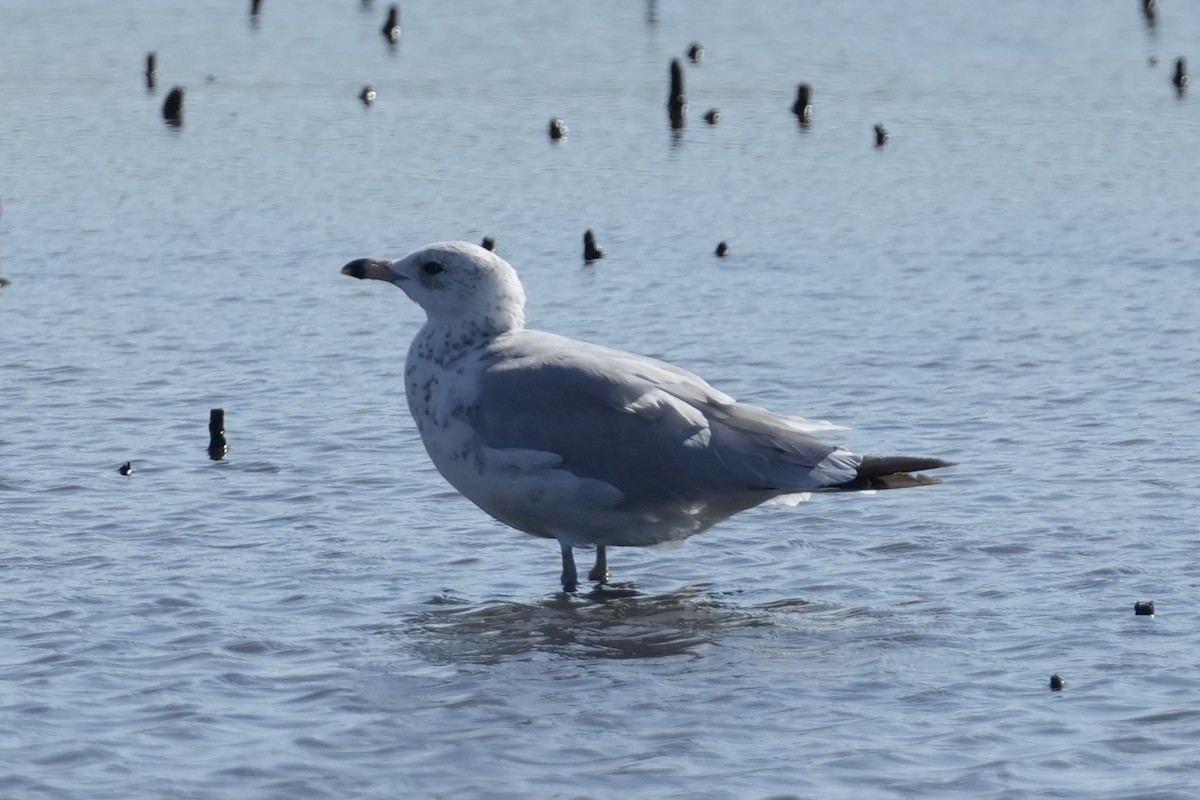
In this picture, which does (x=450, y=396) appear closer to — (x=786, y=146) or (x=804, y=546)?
(x=804, y=546)

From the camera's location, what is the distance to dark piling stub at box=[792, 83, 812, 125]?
3062cm

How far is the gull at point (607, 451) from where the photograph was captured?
32.1 ft

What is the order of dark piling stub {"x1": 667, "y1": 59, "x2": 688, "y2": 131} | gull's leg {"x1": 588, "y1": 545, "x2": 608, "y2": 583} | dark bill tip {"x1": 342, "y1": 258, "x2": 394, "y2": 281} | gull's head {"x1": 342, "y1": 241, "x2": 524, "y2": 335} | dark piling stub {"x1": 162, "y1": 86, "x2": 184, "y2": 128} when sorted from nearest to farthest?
gull's leg {"x1": 588, "y1": 545, "x2": 608, "y2": 583}, gull's head {"x1": 342, "y1": 241, "x2": 524, "y2": 335}, dark bill tip {"x1": 342, "y1": 258, "x2": 394, "y2": 281}, dark piling stub {"x1": 162, "y1": 86, "x2": 184, "y2": 128}, dark piling stub {"x1": 667, "y1": 59, "x2": 688, "y2": 131}

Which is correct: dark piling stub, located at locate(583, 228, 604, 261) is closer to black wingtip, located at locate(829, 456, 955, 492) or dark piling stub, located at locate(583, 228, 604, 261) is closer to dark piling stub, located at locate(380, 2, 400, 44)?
black wingtip, located at locate(829, 456, 955, 492)

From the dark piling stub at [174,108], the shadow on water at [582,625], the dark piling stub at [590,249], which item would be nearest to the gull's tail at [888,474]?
the shadow on water at [582,625]

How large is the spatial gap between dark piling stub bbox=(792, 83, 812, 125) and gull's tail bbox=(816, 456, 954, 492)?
2113 centimetres

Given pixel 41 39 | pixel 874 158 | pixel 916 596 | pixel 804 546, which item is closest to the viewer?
pixel 916 596

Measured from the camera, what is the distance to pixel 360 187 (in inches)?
986

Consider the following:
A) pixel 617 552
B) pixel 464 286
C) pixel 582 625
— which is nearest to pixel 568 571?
pixel 582 625

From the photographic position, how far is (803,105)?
30.8 metres

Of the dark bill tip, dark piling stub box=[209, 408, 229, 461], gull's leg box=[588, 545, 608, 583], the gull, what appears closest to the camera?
the gull

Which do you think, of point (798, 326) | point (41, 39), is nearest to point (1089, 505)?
point (798, 326)

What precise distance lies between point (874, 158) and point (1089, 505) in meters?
16.8

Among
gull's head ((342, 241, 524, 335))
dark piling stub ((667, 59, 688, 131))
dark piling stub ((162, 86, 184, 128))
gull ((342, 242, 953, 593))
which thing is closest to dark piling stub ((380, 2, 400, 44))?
dark piling stub ((162, 86, 184, 128))
